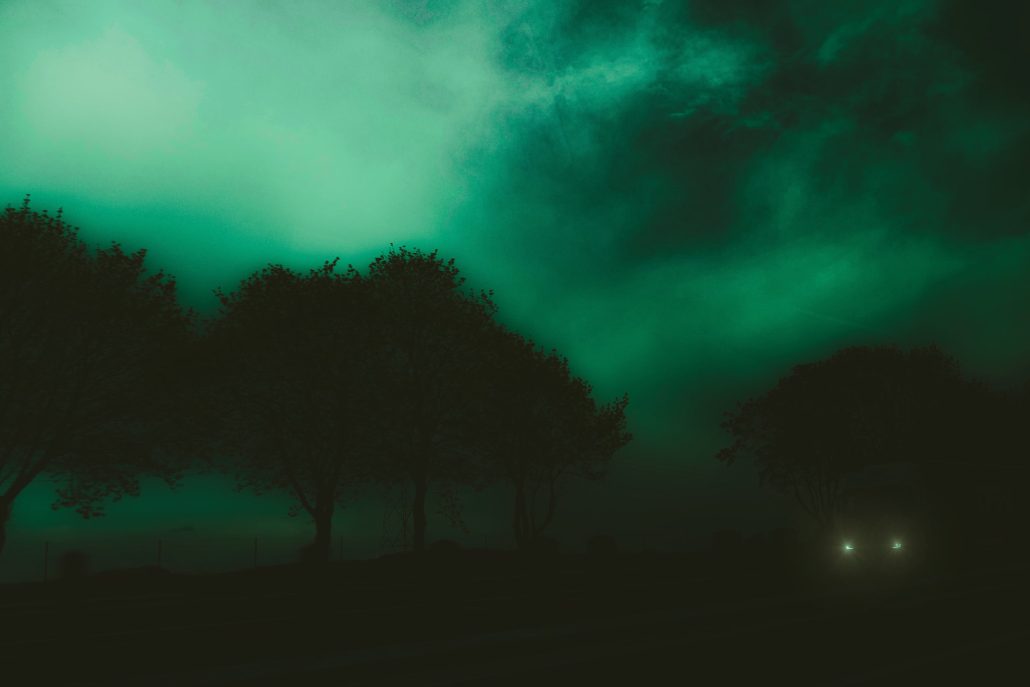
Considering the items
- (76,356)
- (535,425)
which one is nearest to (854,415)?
(535,425)

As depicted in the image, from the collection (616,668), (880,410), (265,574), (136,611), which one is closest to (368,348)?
(265,574)

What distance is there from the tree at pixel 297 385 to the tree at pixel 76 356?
4.26 metres

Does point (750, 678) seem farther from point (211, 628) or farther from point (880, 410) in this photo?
point (880, 410)

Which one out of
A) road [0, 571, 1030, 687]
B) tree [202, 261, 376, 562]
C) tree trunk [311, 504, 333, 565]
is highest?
tree [202, 261, 376, 562]

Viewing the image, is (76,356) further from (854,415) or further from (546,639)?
(854,415)

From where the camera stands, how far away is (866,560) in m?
31.4

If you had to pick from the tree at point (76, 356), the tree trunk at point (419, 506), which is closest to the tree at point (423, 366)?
the tree trunk at point (419, 506)

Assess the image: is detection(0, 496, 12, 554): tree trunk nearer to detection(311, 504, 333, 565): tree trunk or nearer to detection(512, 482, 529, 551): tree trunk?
detection(311, 504, 333, 565): tree trunk

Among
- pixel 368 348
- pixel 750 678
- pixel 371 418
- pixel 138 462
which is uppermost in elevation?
pixel 368 348

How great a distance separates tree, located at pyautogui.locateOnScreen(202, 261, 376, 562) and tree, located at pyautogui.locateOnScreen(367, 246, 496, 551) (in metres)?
1.96

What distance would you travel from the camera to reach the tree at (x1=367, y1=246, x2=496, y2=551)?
4272 cm

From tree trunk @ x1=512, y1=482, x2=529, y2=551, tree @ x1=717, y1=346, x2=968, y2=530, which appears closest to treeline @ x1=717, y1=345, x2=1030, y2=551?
tree @ x1=717, y1=346, x2=968, y2=530

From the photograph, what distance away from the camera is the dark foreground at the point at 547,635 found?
31.8 ft

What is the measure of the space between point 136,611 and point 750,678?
58.4 feet
